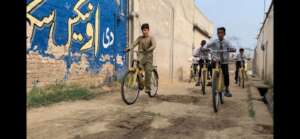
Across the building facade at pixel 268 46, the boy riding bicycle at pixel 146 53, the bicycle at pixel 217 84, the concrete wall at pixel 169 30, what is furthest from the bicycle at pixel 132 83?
the concrete wall at pixel 169 30

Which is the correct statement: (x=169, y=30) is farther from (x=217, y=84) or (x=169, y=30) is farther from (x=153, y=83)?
(x=217, y=84)

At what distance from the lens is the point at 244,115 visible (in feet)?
19.9

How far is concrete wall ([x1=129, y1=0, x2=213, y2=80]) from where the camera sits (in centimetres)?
1266

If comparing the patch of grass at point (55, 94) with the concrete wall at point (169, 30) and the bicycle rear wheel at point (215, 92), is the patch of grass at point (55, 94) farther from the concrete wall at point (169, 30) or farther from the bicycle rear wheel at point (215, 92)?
the concrete wall at point (169, 30)

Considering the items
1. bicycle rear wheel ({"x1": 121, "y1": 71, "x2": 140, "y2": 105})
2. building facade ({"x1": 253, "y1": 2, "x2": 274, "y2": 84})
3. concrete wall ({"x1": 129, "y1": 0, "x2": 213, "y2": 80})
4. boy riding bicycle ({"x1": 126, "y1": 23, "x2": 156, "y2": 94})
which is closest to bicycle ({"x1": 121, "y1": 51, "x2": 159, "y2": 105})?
bicycle rear wheel ({"x1": 121, "y1": 71, "x2": 140, "y2": 105})

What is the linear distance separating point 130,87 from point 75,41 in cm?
205

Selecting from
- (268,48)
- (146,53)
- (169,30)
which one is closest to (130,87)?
(146,53)

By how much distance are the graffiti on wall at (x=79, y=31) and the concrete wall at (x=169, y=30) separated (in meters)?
1.06

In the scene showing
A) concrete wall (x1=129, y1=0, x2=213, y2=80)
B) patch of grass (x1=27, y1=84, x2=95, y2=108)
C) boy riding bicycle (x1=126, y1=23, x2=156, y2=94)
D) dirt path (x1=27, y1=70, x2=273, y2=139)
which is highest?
concrete wall (x1=129, y1=0, x2=213, y2=80)

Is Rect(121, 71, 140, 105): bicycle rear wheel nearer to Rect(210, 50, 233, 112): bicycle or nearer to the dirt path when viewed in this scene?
the dirt path

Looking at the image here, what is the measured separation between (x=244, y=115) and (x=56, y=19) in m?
4.08

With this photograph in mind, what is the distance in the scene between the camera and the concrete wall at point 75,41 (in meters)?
6.81

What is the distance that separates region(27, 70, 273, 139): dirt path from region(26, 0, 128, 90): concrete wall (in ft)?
3.36
